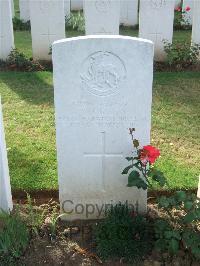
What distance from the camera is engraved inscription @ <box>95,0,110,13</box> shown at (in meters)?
7.96

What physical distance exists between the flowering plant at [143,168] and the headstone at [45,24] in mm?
5499

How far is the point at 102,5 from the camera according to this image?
8016mm

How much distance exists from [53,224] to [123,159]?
2.68 ft

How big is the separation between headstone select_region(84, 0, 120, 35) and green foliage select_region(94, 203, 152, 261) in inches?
213

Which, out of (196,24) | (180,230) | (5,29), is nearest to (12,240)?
(180,230)

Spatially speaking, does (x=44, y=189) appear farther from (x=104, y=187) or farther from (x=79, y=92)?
(x=79, y=92)

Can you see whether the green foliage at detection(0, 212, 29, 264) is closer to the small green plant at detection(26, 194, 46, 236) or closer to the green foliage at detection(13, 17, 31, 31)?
the small green plant at detection(26, 194, 46, 236)

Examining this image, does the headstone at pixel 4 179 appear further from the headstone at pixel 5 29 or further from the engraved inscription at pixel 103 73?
the headstone at pixel 5 29

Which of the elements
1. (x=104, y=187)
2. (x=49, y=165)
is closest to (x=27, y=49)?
(x=49, y=165)

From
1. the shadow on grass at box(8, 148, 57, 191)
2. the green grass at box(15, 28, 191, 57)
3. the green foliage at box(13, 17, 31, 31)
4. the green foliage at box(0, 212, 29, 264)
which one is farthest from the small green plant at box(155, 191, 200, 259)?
the green foliage at box(13, 17, 31, 31)

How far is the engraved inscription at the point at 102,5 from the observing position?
7961 millimetres

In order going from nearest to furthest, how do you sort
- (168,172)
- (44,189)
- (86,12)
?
(44,189)
(168,172)
(86,12)

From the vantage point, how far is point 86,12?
8156 millimetres

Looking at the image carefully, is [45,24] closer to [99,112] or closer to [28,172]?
[28,172]
